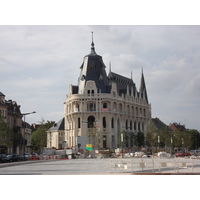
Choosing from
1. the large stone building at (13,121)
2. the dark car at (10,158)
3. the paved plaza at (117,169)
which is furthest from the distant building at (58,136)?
the paved plaza at (117,169)

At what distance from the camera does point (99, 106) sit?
10544cm

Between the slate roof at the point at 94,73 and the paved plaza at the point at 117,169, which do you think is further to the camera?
the slate roof at the point at 94,73

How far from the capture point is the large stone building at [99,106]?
104938mm

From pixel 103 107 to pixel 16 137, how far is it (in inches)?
1612

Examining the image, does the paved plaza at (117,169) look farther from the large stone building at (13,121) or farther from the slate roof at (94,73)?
the slate roof at (94,73)

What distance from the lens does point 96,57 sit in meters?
111

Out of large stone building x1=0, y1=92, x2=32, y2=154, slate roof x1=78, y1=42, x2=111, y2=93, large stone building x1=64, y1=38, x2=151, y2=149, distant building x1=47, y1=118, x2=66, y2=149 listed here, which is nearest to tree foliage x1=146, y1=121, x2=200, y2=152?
large stone building x1=64, y1=38, x2=151, y2=149

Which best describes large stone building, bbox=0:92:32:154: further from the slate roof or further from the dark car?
the slate roof
